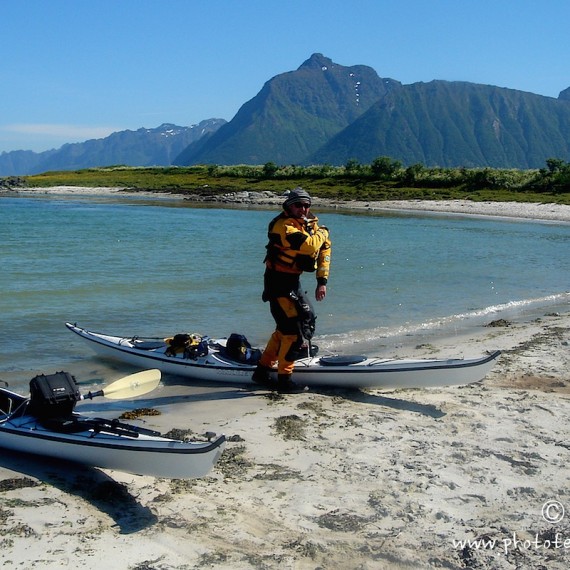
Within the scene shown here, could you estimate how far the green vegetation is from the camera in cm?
5675

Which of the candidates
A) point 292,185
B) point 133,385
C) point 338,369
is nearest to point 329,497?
point 133,385

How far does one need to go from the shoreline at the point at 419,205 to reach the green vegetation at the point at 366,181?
2053 mm

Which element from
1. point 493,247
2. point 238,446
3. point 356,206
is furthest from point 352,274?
point 356,206

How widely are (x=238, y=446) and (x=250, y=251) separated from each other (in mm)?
20052

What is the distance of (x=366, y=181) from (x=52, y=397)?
66.6 meters

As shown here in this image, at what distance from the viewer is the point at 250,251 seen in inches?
1022

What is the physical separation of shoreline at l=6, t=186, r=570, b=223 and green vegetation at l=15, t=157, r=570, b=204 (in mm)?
2053

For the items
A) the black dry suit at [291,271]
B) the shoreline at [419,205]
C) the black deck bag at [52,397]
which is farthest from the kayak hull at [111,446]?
the shoreline at [419,205]

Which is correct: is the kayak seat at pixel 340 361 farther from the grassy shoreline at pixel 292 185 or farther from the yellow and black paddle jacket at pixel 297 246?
the grassy shoreline at pixel 292 185

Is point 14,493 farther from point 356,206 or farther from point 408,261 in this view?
point 356,206

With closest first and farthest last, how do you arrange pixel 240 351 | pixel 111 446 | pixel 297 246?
pixel 111 446 < pixel 297 246 < pixel 240 351

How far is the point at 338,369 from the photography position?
7871mm

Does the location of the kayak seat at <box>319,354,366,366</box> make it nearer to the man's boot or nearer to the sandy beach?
the sandy beach

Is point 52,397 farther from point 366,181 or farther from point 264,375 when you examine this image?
point 366,181
